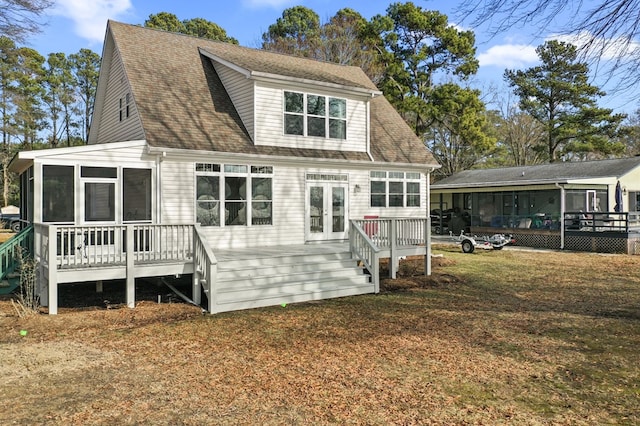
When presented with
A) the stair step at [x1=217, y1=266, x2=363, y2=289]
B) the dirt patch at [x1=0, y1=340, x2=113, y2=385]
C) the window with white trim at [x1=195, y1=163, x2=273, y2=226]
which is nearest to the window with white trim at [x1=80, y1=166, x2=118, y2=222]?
the window with white trim at [x1=195, y1=163, x2=273, y2=226]

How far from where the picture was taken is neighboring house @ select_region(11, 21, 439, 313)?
32.3 ft

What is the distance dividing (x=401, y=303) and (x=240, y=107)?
7888 mm

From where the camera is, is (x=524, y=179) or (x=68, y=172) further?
(x=524, y=179)

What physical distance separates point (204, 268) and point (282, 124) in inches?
238

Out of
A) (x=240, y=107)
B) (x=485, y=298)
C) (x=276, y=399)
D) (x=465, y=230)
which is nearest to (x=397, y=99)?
(x=465, y=230)

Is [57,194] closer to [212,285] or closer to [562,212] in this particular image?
[212,285]

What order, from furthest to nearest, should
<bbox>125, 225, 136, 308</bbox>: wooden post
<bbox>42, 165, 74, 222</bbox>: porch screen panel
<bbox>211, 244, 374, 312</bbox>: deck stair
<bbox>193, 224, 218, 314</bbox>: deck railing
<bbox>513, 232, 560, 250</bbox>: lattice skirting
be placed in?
<bbox>513, 232, 560, 250</bbox>: lattice skirting → <bbox>42, 165, 74, 222</bbox>: porch screen panel → <bbox>211, 244, 374, 312</bbox>: deck stair → <bbox>125, 225, 136, 308</bbox>: wooden post → <bbox>193, 224, 218, 314</bbox>: deck railing

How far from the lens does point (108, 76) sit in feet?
52.9

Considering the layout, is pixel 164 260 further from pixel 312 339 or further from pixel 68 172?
pixel 312 339

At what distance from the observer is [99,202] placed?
11.2 m

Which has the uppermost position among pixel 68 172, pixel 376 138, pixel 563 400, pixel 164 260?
pixel 376 138

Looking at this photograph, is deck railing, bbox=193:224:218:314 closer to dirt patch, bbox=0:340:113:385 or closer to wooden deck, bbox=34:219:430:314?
wooden deck, bbox=34:219:430:314

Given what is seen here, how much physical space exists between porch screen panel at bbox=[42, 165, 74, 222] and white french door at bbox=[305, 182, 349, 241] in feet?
21.0

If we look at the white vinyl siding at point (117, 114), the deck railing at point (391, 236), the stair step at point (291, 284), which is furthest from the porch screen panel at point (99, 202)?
the deck railing at point (391, 236)
